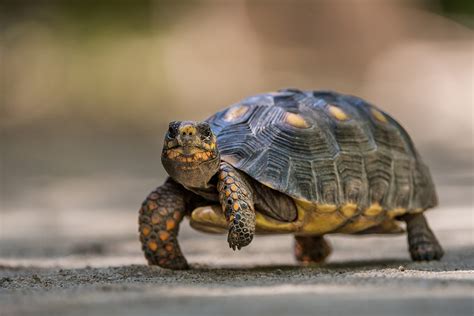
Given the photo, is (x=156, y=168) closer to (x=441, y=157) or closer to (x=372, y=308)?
(x=441, y=157)

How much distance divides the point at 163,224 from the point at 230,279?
77 cm

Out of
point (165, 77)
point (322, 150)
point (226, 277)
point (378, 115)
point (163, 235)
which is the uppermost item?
point (378, 115)

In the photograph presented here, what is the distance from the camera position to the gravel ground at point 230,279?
3180 millimetres

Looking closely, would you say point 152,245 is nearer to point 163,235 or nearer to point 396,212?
point 163,235

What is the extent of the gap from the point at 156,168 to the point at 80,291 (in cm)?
1026

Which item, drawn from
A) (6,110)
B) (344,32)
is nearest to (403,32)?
(344,32)

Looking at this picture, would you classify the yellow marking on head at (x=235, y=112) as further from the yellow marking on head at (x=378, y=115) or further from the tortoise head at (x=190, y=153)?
the yellow marking on head at (x=378, y=115)

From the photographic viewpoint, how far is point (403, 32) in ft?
91.2

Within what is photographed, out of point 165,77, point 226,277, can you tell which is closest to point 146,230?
point 226,277

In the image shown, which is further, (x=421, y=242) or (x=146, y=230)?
(x=421, y=242)

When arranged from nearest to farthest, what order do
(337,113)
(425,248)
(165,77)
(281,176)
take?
(281,176) → (337,113) → (425,248) → (165,77)

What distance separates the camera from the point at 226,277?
15.2 feet

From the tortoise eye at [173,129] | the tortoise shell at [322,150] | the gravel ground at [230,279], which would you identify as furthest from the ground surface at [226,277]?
the tortoise eye at [173,129]

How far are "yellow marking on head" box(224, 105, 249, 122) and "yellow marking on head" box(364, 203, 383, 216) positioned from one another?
0.93 meters
